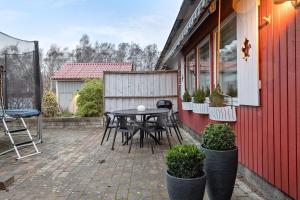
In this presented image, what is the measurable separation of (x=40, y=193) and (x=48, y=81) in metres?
19.4

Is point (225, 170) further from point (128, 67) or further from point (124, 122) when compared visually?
point (128, 67)

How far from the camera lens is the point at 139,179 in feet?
12.1

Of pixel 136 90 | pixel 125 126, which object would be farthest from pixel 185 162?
pixel 136 90

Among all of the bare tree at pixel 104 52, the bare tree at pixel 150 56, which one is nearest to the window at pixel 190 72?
the bare tree at pixel 150 56

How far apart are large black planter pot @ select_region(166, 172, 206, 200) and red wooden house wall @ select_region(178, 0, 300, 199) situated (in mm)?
722

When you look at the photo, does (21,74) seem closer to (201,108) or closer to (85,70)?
(201,108)

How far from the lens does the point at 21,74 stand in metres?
6.67

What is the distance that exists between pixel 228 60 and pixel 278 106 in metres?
1.78

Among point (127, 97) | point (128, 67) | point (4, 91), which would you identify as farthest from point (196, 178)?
point (128, 67)

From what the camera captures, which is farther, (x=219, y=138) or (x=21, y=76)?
(x=21, y=76)

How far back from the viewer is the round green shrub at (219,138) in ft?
8.77

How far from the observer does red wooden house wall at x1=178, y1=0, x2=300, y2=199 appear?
90.1 inches

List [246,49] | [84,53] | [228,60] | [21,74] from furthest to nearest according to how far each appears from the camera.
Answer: [84,53] < [21,74] < [228,60] < [246,49]

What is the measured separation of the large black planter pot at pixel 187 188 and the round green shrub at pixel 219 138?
466 mm
